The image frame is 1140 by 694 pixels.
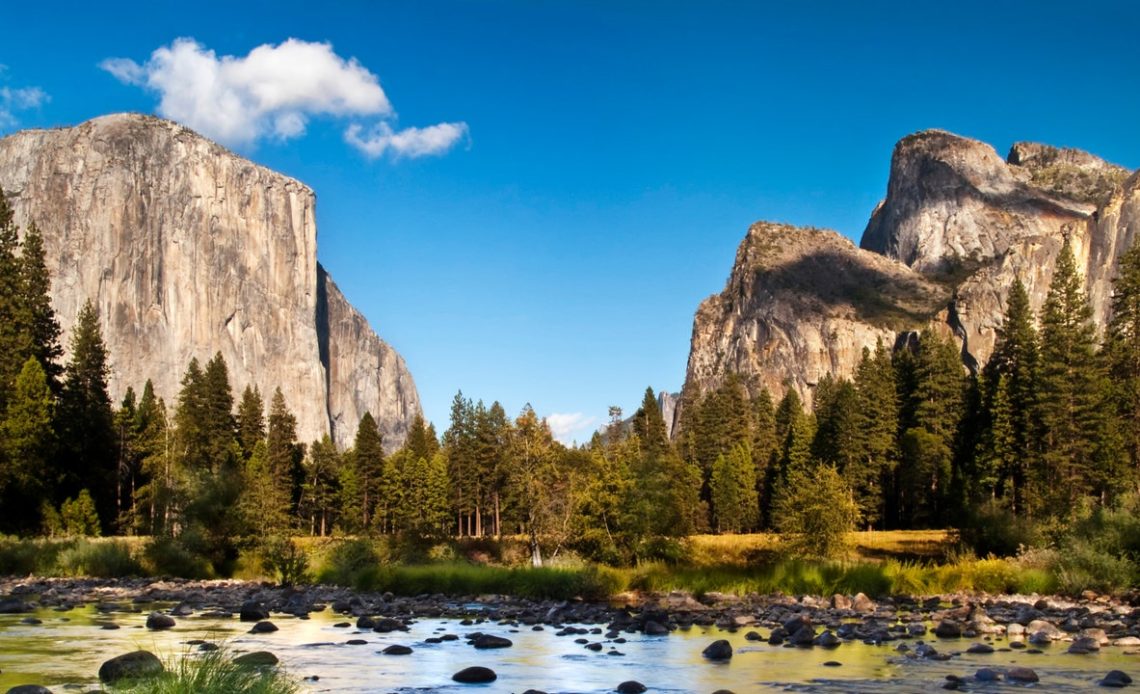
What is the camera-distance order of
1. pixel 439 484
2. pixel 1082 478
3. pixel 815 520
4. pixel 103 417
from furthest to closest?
pixel 439 484 → pixel 103 417 → pixel 1082 478 → pixel 815 520

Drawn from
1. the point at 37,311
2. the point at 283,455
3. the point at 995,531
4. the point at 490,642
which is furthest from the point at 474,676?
the point at 283,455

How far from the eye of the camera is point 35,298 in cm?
5744

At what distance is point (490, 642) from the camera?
19031mm

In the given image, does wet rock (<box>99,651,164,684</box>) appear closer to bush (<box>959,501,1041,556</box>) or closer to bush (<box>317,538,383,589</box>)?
bush (<box>317,538,383,589</box>)

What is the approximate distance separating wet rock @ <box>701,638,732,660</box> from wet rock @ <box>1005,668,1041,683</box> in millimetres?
4424

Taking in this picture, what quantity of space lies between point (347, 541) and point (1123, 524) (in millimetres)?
26500

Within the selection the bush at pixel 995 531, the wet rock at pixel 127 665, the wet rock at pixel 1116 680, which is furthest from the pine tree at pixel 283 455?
the wet rock at pixel 1116 680

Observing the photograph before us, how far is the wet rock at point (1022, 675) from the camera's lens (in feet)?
46.4

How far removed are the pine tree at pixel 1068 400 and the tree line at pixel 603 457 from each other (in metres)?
0.12

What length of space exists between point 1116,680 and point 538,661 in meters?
8.72

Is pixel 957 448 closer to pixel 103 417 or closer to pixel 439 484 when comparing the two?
pixel 439 484

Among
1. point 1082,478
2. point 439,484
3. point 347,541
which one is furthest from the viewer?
point 439,484

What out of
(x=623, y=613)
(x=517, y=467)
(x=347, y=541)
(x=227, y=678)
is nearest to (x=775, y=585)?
(x=623, y=613)

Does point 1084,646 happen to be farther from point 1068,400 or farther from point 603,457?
point 1068,400
